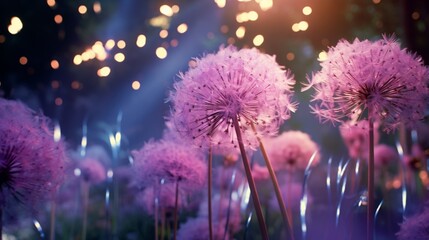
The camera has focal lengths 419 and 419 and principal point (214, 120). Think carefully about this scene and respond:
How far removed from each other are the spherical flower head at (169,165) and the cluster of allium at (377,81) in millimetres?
729

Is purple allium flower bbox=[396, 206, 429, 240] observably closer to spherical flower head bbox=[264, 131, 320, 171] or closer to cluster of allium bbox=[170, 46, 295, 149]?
cluster of allium bbox=[170, 46, 295, 149]

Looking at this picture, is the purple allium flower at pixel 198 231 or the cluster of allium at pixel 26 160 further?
the purple allium flower at pixel 198 231

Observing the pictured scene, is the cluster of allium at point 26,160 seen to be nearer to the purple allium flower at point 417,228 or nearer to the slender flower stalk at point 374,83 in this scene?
the slender flower stalk at point 374,83

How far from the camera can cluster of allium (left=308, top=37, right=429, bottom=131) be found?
4.71 ft

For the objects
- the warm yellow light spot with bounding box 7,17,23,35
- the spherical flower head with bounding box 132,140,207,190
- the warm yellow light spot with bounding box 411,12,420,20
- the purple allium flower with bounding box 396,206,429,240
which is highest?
the warm yellow light spot with bounding box 411,12,420,20

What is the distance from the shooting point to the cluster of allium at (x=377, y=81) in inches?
56.5

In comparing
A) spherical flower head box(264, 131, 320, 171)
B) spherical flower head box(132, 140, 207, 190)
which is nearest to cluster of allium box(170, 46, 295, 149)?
spherical flower head box(132, 140, 207, 190)

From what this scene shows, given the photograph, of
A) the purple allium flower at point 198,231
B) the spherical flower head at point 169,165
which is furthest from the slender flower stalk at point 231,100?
the purple allium flower at point 198,231

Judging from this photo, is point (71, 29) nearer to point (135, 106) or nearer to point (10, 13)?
point (10, 13)

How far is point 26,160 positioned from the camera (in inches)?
60.1

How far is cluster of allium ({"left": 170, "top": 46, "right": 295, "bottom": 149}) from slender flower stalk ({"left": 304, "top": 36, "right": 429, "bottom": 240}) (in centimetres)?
16

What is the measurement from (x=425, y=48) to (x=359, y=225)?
2994 mm

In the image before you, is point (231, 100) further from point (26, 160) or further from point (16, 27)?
point (16, 27)

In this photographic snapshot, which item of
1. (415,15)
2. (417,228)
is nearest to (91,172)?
(417,228)
